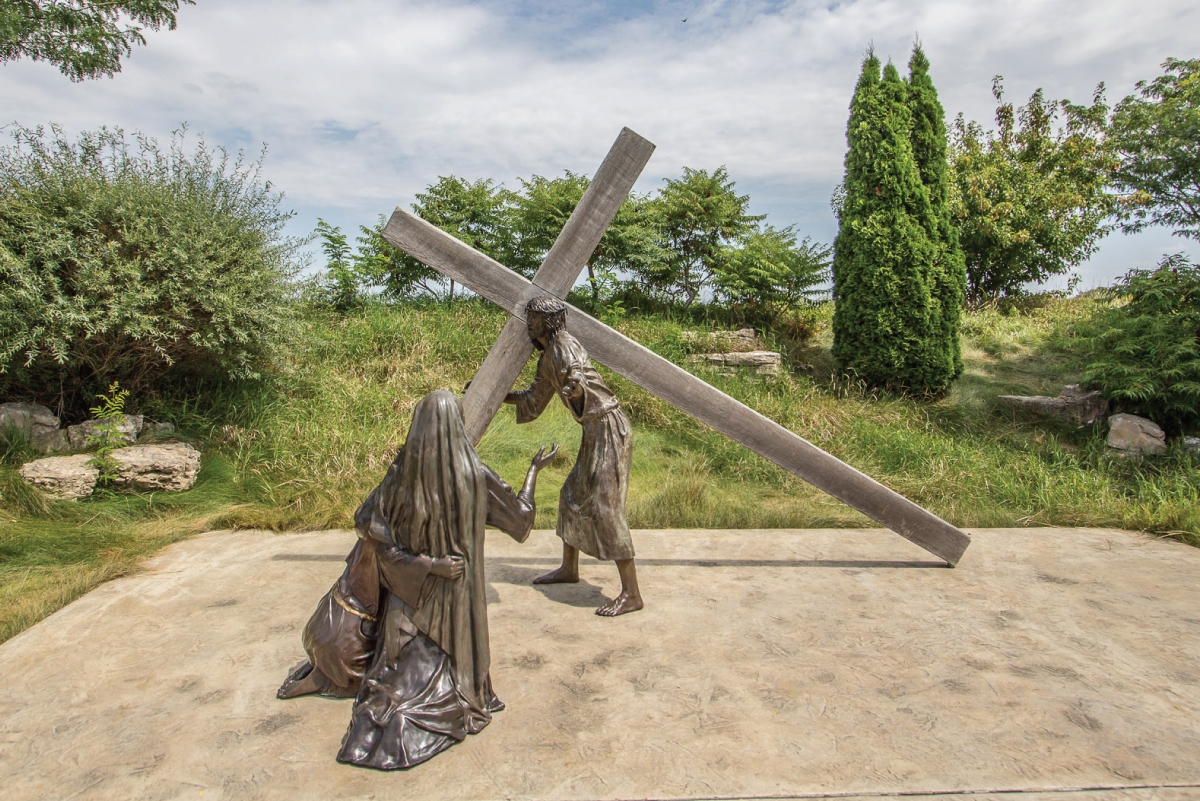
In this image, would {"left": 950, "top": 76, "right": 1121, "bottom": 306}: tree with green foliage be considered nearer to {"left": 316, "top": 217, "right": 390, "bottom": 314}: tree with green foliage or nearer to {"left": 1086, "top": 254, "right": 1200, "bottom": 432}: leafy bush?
{"left": 1086, "top": 254, "right": 1200, "bottom": 432}: leafy bush

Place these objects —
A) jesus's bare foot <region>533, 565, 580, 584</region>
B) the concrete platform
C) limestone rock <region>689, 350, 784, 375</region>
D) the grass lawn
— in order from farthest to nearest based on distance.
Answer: limestone rock <region>689, 350, 784, 375</region>, the grass lawn, jesus's bare foot <region>533, 565, 580, 584</region>, the concrete platform

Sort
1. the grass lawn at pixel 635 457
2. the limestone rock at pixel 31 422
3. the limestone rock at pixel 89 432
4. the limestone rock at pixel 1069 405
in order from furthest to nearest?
1. the limestone rock at pixel 1069 405
2. the limestone rock at pixel 89 432
3. the limestone rock at pixel 31 422
4. the grass lawn at pixel 635 457

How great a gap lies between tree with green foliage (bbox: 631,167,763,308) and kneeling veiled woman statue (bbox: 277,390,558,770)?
27.8 feet

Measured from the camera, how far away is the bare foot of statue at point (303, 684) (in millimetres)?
2898

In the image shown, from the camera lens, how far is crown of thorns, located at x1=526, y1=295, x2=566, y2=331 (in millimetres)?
3691

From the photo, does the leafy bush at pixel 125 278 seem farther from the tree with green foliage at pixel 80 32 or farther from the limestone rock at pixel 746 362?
the limestone rock at pixel 746 362

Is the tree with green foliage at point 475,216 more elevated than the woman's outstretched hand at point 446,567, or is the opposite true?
the tree with green foliage at point 475,216

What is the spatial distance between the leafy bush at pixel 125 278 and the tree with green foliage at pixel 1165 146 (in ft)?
34.7

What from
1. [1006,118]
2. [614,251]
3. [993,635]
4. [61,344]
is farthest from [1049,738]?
[1006,118]

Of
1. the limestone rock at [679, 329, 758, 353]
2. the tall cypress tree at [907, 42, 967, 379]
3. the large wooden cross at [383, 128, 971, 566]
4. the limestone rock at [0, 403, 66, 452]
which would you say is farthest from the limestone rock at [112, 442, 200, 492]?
the tall cypress tree at [907, 42, 967, 379]

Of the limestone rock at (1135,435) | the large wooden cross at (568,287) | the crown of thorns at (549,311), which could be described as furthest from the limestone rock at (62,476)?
the limestone rock at (1135,435)

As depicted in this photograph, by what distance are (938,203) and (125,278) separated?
348 inches

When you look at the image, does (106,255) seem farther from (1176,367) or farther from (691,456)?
(1176,367)

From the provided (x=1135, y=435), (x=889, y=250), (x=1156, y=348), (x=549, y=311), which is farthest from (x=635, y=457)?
(x=1156, y=348)
